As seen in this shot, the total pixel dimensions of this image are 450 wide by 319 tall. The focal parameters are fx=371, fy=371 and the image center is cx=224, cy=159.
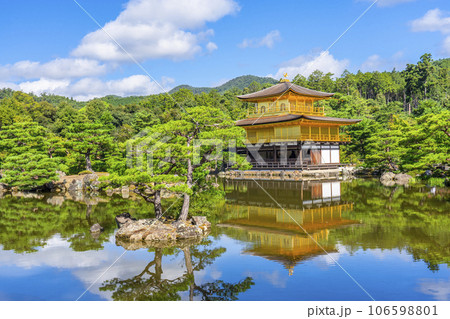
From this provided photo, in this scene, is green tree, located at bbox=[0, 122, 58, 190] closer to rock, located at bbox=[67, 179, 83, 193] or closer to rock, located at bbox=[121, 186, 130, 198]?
rock, located at bbox=[67, 179, 83, 193]

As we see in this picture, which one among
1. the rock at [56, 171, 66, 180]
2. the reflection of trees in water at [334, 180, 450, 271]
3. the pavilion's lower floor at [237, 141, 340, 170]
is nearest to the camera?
the reflection of trees in water at [334, 180, 450, 271]

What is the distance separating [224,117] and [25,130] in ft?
72.0

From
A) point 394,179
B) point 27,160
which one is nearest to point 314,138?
point 394,179

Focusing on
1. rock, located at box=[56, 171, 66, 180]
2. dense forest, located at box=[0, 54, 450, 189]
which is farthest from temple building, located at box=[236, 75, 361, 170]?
rock, located at box=[56, 171, 66, 180]

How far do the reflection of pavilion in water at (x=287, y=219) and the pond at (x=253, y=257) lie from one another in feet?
0.13

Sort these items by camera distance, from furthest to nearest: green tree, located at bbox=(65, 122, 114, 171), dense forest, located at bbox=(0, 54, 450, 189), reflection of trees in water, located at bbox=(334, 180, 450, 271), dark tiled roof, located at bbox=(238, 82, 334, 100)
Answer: dark tiled roof, located at bbox=(238, 82, 334, 100)
green tree, located at bbox=(65, 122, 114, 171)
dense forest, located at bbox=(0, 54, 450, 189)
reflection of trees in water, located at bbox=(334, 180, 450, 271)

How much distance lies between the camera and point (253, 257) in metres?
9.83

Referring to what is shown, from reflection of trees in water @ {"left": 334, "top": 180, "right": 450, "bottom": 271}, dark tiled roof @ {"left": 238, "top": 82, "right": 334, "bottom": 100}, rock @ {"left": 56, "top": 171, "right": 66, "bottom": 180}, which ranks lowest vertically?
reflection of trees in water @ {"left": 334, "top": 180, "right": 450, "bottom": 271}

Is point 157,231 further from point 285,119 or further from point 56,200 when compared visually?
point 285,119

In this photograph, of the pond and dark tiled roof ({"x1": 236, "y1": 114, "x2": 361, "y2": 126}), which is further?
dark tiled roof ({"x1": 236, "y1": 114, "x2": 361, "y2": 126})

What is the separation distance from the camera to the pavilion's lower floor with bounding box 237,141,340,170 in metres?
32.5

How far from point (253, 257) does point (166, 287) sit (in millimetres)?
2809

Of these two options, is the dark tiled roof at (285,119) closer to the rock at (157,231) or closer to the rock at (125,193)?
the rock at (125,193)

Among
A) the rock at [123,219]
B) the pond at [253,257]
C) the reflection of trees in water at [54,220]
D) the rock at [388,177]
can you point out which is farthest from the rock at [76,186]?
the rock at [388,177]
